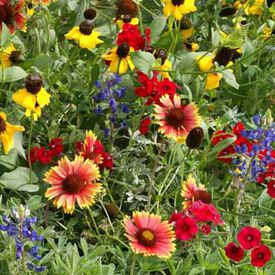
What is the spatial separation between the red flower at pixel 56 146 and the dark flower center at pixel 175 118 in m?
0.28

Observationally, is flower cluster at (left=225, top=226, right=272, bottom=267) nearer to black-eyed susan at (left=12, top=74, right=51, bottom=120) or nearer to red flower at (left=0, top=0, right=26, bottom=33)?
black-eyed susan at (left=12, top=74, right=51, bottom=120)

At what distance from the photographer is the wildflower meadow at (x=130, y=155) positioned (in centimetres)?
163

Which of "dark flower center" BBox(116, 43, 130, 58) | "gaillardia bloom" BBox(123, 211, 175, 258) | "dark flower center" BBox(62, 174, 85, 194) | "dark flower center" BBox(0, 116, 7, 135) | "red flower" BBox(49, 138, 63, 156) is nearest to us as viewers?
"gaillardia bloom" BBox(123, 211, 175, 258)

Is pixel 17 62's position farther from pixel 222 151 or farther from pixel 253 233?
pixel 253 233

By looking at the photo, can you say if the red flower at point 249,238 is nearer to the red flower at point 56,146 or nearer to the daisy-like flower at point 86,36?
the red flower at point 56,146

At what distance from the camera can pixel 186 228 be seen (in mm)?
1588

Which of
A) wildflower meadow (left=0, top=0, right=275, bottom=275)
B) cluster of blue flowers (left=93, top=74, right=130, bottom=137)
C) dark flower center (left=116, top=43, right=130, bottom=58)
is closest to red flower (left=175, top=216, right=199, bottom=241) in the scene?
wildflower meadow (left=0, top=0, right=275, bottom=275)

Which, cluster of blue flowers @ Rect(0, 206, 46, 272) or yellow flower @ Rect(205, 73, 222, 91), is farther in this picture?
yellow flower @ Rect(205, 73, 222, 91)

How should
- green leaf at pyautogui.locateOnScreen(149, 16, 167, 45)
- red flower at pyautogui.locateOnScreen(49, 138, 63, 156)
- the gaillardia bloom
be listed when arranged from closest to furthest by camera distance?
the gaillardia bloom < red flower at pyautogui.locateOnScreen(49, 138, 63, 156) < green leaf at pyautogui.locateOnScreen(149, 16, 167, 45)

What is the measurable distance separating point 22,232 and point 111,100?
2.23 feet

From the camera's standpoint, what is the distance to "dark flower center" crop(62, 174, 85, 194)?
1.65 meters

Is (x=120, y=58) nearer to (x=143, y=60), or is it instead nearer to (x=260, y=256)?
(x=143, y=60)

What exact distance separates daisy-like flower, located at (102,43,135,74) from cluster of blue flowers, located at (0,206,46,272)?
Result: 0.65 meters

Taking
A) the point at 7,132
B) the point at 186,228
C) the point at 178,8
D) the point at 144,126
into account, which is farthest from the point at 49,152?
the point at 178,8
